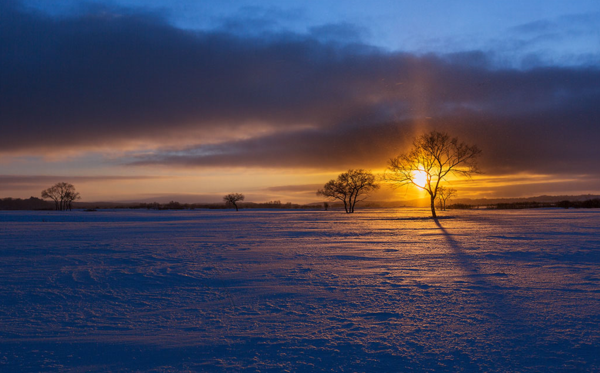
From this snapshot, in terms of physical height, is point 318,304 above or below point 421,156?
below

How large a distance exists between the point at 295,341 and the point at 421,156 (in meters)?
44.1

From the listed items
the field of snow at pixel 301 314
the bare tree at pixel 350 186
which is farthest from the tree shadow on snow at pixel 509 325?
the bare tree at pixel 350 186

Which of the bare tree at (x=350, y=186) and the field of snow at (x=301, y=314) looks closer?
the field of snow at (x=301, y=314)

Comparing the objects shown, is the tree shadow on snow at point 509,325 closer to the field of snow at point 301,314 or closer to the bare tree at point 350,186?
the field of snow at point 301,314

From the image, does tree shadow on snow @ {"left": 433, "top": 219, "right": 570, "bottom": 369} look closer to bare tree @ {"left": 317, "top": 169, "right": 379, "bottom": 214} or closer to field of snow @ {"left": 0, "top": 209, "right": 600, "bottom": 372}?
field of snow @ {"left": 0, "top": 209, "right": 600, "bottom": 372}

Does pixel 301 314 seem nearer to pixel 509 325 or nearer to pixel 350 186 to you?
pixel 509 325

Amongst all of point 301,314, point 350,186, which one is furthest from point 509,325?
point 350,186

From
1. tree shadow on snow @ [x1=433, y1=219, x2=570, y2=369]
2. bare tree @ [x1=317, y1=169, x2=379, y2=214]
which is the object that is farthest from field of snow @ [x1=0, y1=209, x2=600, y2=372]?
bare tree @ [x1=317, y1=169, x2=379, y2=214]

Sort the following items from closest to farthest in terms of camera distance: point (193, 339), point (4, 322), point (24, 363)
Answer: point (24, 363)
point (193, 339)
point (4, 322)

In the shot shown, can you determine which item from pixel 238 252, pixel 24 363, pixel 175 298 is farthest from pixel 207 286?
pixel 238 252

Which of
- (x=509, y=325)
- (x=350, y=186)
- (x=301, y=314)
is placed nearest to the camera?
(x=509, y=325)

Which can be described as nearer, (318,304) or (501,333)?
(501,333)

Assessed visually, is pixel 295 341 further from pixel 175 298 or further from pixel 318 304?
pixel 175 298

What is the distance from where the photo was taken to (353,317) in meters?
6.01
